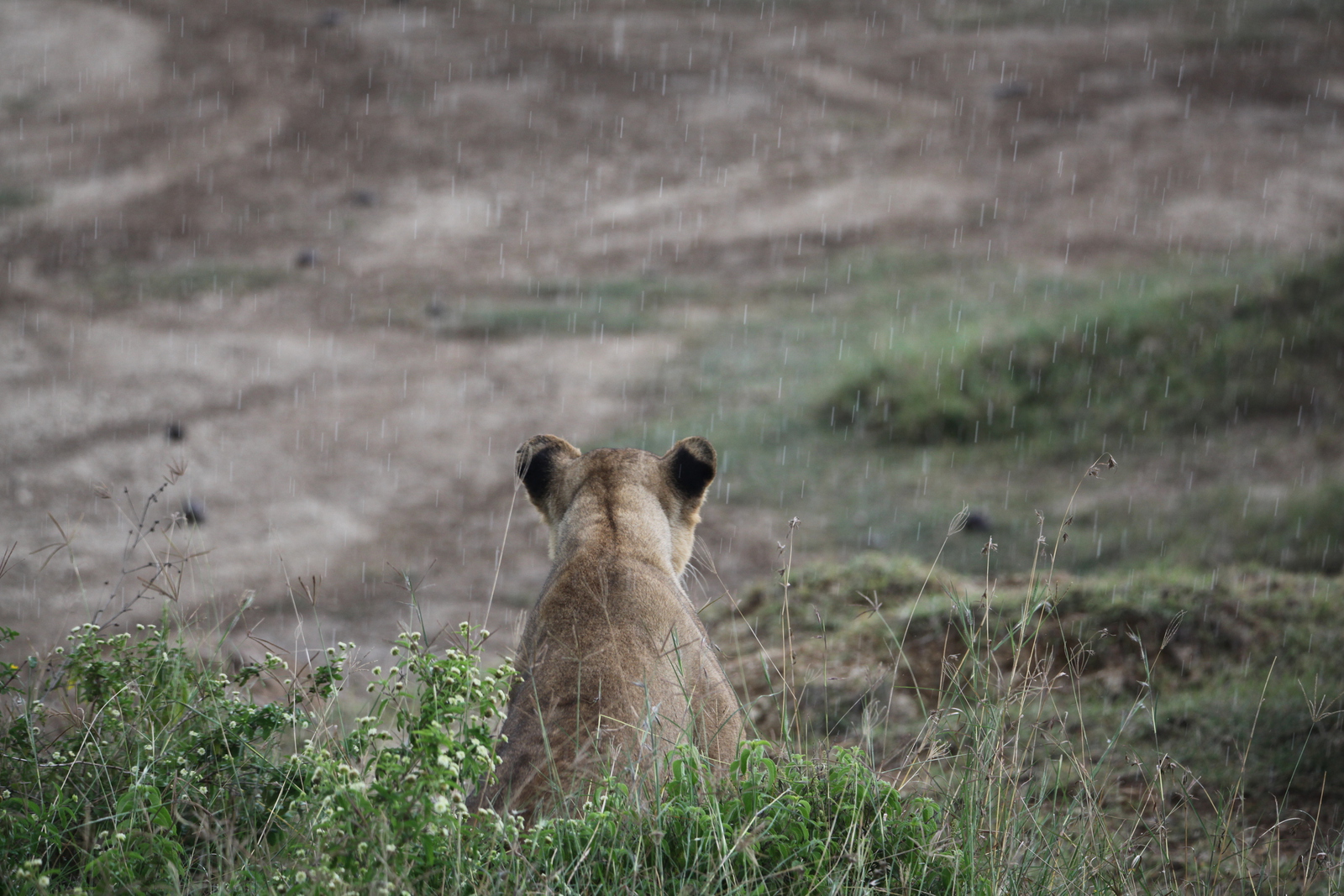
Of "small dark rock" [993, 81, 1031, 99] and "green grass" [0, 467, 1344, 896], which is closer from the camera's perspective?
"green grass" [0, 467, 1344, 896]

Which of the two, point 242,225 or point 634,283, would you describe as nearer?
point 634,283

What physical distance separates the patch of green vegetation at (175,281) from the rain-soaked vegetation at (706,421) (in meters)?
0.09

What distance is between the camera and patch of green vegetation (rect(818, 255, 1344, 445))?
1111 centimetres

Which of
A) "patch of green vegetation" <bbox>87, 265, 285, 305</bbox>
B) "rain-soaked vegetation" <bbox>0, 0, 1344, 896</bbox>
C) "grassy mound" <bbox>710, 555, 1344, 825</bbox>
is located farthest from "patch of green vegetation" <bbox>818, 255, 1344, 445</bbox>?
"patch of green vegetation" <bbox>87, 265, 285, 305</bbox>

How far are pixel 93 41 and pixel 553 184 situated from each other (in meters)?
11.2

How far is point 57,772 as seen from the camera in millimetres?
3289

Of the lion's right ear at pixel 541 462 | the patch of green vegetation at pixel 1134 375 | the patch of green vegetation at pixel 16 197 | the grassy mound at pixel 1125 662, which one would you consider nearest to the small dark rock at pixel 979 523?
the patch of green vegetation at pixel 1134 375

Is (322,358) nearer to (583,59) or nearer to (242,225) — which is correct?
(242,225)

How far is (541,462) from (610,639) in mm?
1309

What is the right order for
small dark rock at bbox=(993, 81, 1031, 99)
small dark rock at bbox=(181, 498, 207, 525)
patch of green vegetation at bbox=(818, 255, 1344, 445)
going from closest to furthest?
small dark rock at bbox=(181, 498, 207, 525)
patch of green vegetation at bbox=(818, 255, 1344, 445)
small dark rock at bbox=(993, 81, 1031, 99)

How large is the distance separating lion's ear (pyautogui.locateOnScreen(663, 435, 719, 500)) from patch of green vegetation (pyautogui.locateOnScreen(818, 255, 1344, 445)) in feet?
25.8

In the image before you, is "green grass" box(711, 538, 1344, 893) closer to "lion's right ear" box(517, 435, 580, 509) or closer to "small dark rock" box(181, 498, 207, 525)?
"lion's right ear" box(517, 435, 580, 509)

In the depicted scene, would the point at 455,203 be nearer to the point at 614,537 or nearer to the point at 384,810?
the point at 614,537

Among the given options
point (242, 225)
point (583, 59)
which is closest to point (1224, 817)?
point (242, 225)
